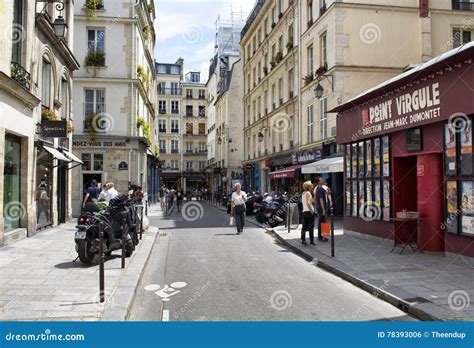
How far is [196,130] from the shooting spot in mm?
72500

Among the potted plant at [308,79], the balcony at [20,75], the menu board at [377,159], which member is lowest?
the menu board at [377,159]

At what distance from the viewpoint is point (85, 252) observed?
8.20 metres

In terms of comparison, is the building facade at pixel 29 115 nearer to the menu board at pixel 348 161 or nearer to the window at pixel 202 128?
the menu board at pixel 348 161

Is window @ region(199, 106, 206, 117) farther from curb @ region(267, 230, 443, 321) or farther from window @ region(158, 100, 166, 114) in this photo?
curb @ region(267, 230, 443, 321)

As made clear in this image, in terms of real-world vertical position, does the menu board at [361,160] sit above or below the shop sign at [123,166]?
below

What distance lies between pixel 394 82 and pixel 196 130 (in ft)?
207

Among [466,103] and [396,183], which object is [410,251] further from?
[466,103]

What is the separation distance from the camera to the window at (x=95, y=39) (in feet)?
81.8

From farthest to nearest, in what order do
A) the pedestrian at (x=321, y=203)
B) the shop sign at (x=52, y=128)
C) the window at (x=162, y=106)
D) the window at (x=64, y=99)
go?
the window at (x=162, y=106), the window at (x=64, y=99), the shop sign at (x=52, y=128), the pedestrian at (x=321, y=203)

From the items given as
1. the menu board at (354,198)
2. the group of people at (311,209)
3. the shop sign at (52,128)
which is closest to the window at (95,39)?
the shop sign at (52,128)

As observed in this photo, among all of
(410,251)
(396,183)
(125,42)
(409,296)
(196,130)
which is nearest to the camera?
(409,296)

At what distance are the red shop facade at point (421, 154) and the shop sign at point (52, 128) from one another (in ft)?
27.8

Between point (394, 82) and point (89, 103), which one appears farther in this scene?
Answer: point (89, 103)

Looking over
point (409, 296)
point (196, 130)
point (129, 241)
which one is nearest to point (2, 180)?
point (129, 241)
